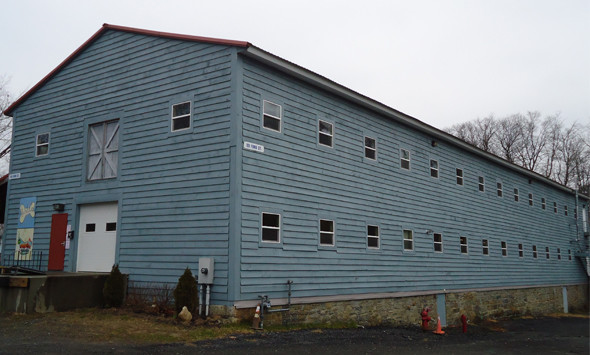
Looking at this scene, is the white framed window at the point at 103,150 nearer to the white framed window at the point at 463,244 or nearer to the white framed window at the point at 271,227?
the white framed window at the point at 271,227

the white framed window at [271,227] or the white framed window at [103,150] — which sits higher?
the white framed window at [103,150]

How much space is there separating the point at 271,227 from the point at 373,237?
534 cm

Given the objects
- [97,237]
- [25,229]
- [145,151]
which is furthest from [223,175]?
[25,229]

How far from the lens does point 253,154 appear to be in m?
13.4

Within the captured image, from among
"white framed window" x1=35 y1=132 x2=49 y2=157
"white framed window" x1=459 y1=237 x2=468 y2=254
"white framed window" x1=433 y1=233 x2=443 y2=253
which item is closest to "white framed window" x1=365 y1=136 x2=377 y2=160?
"white framed window" x1=433 y1=233 x2=443 y2=253

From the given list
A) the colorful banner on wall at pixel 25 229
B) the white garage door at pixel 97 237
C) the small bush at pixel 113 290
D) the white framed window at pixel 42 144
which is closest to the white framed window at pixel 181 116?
the white garage door at pixel 97 237

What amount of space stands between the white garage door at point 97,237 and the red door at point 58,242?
599 mm

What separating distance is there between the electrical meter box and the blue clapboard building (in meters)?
0.21

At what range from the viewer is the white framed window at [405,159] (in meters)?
20.1

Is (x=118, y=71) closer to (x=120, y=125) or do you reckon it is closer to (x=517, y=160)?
(x=120, y=125)

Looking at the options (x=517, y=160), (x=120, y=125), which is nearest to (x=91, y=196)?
(x=120, y=125)

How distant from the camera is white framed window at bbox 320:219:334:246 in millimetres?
15586

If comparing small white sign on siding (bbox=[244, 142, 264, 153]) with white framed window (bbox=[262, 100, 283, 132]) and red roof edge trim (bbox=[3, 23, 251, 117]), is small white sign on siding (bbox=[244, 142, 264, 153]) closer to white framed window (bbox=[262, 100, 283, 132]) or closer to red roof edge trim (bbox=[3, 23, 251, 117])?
white framed window (bbox=[262, 100, 283, 132])

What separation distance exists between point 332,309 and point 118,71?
9.85 metres
